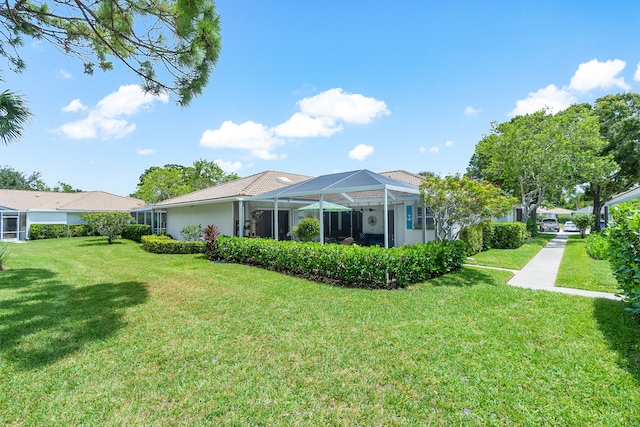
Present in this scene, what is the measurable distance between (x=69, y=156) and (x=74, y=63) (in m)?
15.8

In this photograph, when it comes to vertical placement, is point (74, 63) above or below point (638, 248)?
above

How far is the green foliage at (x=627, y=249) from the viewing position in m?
4.34

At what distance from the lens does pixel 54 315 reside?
6.02 metres

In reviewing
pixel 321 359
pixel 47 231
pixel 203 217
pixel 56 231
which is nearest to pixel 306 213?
pixel 203 217

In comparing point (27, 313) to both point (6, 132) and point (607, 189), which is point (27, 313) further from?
point (607, 189)

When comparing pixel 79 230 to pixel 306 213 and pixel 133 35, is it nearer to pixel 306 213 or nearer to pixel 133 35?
pixel 306 213

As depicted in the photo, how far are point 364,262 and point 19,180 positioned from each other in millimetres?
81523

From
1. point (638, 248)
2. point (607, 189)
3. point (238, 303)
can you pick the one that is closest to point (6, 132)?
point (238, 303)

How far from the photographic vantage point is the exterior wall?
16672 mm

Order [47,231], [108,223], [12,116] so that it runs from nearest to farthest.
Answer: [12,116], [108,223], [47,231]

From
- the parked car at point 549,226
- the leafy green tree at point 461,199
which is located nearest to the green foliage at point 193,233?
the leafy green tree at point 461,199

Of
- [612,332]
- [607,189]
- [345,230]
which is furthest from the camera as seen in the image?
[607,189]

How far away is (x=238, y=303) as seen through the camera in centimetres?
670

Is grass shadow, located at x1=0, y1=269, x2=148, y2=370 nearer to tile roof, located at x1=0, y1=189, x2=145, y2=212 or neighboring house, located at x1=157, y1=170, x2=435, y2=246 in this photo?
neighboring house, located at x1=157, y1=170, x2=435, y2=246
